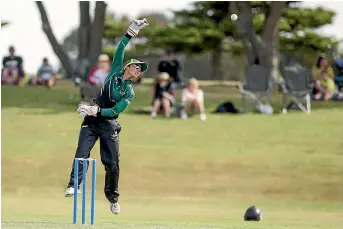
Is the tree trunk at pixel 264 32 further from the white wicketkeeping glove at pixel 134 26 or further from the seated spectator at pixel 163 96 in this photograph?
the white wicketkeeping glove at pixel 134 26

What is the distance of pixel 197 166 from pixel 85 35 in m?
17.6

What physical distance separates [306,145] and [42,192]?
6571mm

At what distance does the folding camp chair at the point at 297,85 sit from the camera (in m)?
30.1

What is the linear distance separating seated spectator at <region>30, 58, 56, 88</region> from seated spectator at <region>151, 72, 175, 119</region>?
8.82 m

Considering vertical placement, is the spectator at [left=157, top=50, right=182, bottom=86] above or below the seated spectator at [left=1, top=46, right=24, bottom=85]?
below

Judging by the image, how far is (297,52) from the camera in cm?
4841

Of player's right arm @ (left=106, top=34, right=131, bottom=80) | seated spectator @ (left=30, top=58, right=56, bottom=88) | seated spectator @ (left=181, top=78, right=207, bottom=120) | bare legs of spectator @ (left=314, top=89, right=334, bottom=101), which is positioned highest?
seated spectator @ (left=30, top=58, right=56, bottom=88)

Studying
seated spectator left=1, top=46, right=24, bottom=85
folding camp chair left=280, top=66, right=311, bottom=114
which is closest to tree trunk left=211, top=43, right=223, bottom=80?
seated spectator left=1, top=46, right=24, bottom=85

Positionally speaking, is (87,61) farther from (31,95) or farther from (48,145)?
(48,145)

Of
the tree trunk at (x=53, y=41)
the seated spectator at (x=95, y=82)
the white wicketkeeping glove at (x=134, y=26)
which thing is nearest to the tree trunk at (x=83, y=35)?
the tree trunk at (x=53, y=41)

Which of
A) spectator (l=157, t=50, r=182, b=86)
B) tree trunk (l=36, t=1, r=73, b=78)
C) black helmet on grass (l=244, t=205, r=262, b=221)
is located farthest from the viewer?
tree trunk (l=36, t=1, r=73, b=78)

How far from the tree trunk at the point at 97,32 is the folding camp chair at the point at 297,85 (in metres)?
9.43

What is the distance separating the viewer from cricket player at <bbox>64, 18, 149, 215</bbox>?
12594mm

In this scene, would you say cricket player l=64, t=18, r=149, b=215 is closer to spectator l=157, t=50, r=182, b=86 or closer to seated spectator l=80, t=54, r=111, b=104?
seated spectator l=80, t=54, r=111, b=104
